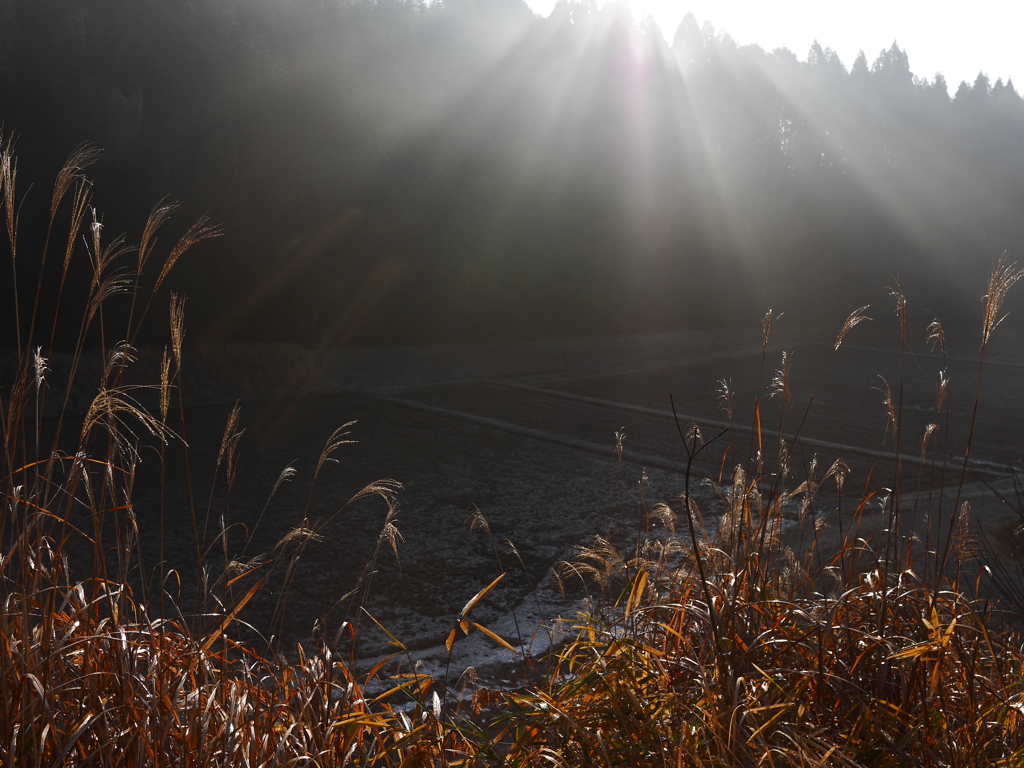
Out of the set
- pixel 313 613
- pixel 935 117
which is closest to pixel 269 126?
pixel 313 613

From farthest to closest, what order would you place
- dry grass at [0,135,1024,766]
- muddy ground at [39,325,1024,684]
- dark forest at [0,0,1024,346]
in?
dark forest at [0,0,1024,346], muddy ground at [39,325,1024,684], dry grass at [0,135,1024,766]

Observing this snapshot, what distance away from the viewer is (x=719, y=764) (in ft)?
5.25

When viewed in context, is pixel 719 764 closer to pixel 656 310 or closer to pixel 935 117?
pixel 656 310

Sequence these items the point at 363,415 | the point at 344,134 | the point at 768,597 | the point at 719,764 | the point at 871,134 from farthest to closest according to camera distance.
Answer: the point at 871,134
the point at 344,134
the point at 363,415
the point at 768,597
the point at 719,764

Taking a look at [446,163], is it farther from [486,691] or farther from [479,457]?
[486,691]

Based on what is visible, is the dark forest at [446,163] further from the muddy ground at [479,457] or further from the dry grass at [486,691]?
the dry grass at [486,691]

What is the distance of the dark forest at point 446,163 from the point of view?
29.2 ft

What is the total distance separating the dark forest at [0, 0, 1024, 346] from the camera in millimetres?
8898

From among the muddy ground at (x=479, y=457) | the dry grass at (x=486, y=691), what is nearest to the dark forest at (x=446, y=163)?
the muddy ground at (x=479, y=457)

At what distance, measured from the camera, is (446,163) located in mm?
12102

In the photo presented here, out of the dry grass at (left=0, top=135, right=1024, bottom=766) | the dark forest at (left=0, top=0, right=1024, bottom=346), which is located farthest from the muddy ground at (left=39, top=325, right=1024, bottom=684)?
the dark forest at (left=0, top=0, right=1024, bottom=346)

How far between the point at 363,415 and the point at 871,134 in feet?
75.3

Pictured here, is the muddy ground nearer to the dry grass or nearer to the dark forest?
the dry grass

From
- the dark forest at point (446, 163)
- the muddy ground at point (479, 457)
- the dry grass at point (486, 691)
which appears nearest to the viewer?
the dry grass at point (486, 691)
